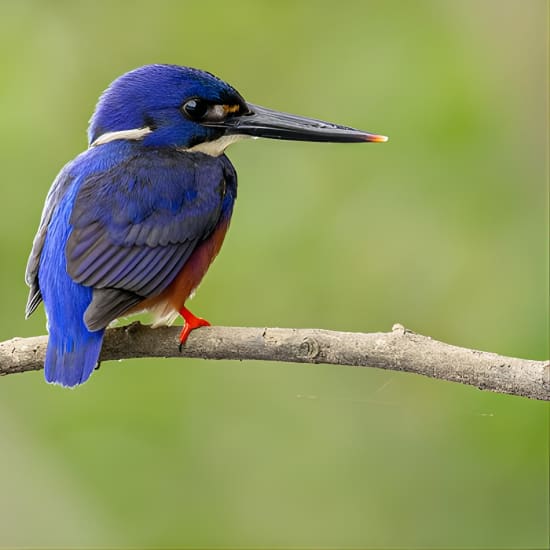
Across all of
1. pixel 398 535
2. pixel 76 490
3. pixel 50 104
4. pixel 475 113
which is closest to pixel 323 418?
pixel 398 535

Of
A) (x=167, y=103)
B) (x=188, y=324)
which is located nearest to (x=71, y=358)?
(x=188, y=324)

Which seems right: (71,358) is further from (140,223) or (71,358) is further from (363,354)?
(363,354)

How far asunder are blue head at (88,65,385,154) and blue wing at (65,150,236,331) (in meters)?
0.07

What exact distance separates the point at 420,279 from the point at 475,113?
1.85 ft

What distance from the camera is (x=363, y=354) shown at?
2416mm

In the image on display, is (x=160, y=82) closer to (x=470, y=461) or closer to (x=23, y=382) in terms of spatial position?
(x=23, y=382)

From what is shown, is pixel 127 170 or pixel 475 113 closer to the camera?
pixel 127 170

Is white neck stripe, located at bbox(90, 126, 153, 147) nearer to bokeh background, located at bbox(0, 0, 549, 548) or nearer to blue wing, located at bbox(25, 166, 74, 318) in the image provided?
blue wing, located at bbox(25, 166, 74, 318)

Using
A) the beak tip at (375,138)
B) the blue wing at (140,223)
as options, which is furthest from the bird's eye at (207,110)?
the beak tip at (375,138)

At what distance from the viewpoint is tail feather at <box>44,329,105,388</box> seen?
2633 millimetres

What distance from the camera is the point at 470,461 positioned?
3240mm

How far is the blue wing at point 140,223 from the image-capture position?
275 cm

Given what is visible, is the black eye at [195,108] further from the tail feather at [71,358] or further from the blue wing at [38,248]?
the tail feather at [71,358]

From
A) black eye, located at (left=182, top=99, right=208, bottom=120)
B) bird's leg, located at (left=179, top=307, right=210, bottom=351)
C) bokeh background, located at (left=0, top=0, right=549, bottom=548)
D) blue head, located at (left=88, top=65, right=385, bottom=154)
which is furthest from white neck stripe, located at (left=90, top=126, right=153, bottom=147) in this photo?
bokeh background, located at (left=0, top=0, right=549, bottom=548)
